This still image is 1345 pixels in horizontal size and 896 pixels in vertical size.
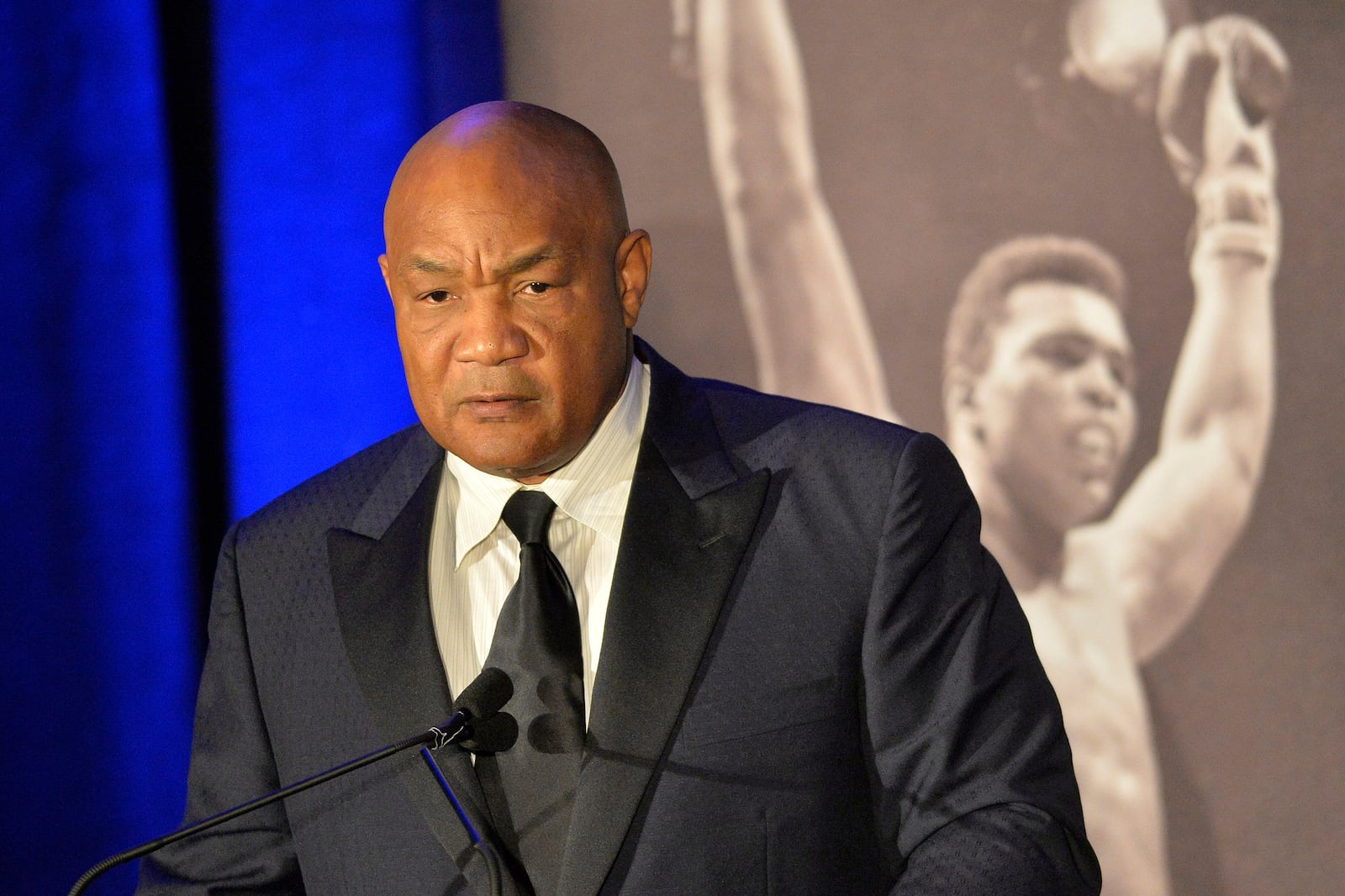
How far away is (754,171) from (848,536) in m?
1.08

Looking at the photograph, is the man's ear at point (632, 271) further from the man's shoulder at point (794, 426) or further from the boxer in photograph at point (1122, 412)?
the boxer in photograph at point (1122, 412)

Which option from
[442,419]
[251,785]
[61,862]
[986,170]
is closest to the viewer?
[442,419]

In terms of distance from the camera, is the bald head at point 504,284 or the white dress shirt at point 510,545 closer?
the bald head at point 504,284

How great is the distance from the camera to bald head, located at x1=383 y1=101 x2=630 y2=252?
1.38m

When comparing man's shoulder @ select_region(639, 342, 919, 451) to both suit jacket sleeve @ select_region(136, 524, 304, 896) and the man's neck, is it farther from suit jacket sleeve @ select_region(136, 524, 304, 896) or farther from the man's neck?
the man's neck

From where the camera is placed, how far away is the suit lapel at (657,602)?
4.25 feet

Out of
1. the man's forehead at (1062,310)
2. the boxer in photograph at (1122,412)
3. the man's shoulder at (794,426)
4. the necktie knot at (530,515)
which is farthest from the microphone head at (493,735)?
the man's forehead at (1062,310)

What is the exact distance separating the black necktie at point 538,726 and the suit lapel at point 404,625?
0.04 m

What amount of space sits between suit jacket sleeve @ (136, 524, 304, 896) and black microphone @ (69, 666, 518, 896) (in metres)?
0.35

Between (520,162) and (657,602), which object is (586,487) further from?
Answer: (520,162)

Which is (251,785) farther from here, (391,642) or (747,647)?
(747,647)

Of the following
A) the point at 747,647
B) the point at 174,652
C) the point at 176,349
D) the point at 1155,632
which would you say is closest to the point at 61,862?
the point at 174,652

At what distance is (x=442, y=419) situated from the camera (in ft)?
4.52

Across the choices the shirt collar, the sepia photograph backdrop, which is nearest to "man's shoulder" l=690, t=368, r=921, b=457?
the shirt collar
